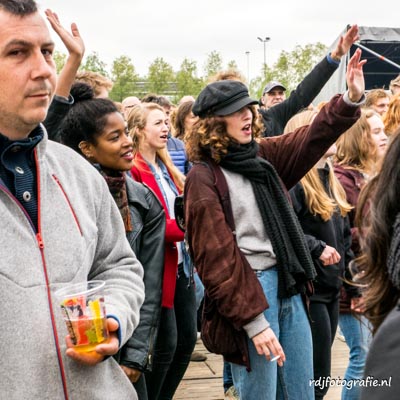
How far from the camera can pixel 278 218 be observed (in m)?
3.28

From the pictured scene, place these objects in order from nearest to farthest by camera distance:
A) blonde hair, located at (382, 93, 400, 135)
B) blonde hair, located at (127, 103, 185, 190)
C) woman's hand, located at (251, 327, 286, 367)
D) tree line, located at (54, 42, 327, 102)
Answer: woman's hand, located at (251, 327, 286, 367) < blonde hair, located at (127, 103, 185, 190) < blonde hair, located at (382, 93, 400, 135) < tree line, located at (54, 42, 327, 102)

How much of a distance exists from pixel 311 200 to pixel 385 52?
1487 centimetres

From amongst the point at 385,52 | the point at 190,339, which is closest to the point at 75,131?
the point at 190,339

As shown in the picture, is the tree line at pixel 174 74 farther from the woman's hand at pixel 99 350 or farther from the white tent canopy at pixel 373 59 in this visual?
the woman's hand at pixel 99 350

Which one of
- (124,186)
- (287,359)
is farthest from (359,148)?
(124,186)

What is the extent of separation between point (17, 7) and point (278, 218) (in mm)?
1752

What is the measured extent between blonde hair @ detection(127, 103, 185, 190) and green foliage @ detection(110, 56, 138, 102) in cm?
2629

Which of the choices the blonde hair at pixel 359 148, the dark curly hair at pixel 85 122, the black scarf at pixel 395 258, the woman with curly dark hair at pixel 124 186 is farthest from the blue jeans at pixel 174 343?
the black scarf at pixel 395 258

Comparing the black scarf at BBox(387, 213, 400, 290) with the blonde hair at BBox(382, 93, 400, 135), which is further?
the blonde hair at BBox(382, 93, 400, 135)

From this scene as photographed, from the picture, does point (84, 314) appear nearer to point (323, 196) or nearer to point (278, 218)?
point (278, 218)

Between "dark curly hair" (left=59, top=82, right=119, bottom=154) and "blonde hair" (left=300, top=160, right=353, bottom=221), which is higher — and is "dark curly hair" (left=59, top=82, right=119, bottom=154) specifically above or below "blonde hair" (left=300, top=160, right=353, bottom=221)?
above

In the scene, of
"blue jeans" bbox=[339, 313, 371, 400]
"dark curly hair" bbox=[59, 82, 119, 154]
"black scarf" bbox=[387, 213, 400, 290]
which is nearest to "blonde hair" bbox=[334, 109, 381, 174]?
"blue jeans" bbox=[339, 313, 371, 400]

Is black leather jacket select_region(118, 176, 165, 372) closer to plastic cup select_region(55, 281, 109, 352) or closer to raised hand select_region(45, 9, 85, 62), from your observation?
raised hand select_region(45, 9, 85, 62)

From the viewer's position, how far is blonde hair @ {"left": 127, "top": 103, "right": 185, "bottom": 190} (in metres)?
4.93
